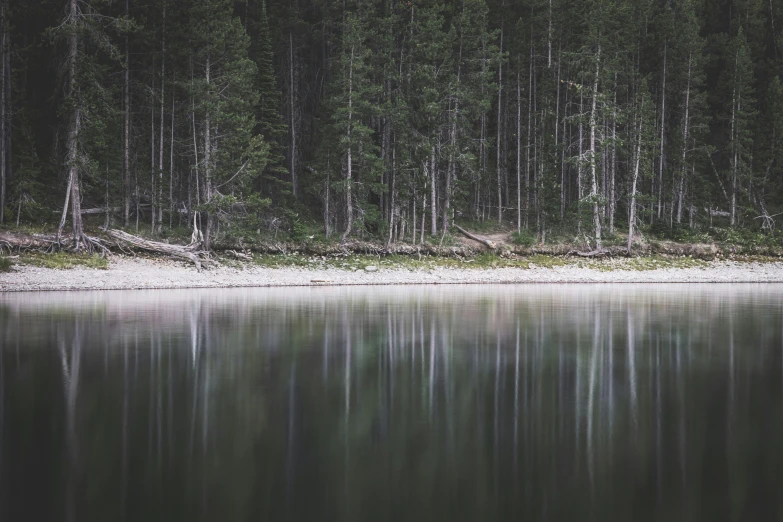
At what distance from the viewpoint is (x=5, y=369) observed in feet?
33.6

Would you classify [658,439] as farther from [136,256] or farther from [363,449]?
[136,256]

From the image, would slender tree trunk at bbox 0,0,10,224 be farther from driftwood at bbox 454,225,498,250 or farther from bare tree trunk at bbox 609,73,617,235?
bare tree trunk at bbox 609,73,617,235

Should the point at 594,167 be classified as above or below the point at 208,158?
above

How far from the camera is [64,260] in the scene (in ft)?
94.1

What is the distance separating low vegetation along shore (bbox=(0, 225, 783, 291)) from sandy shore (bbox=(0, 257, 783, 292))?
0.05 metres

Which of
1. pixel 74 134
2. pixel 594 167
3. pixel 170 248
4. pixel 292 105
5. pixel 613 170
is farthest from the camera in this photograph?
pixel 292 105

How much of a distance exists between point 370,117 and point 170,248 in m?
19.6

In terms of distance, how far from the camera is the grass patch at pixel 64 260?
28156 mm

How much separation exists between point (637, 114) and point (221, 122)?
2738 cm

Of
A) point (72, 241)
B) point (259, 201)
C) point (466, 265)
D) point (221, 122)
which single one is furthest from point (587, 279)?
point (72, 241)

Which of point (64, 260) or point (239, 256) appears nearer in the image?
point (64, 260)

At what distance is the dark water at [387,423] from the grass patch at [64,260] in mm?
13673

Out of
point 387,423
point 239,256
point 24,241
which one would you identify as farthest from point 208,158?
point 387,423

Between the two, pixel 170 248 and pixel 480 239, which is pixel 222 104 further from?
pixel 480 239
